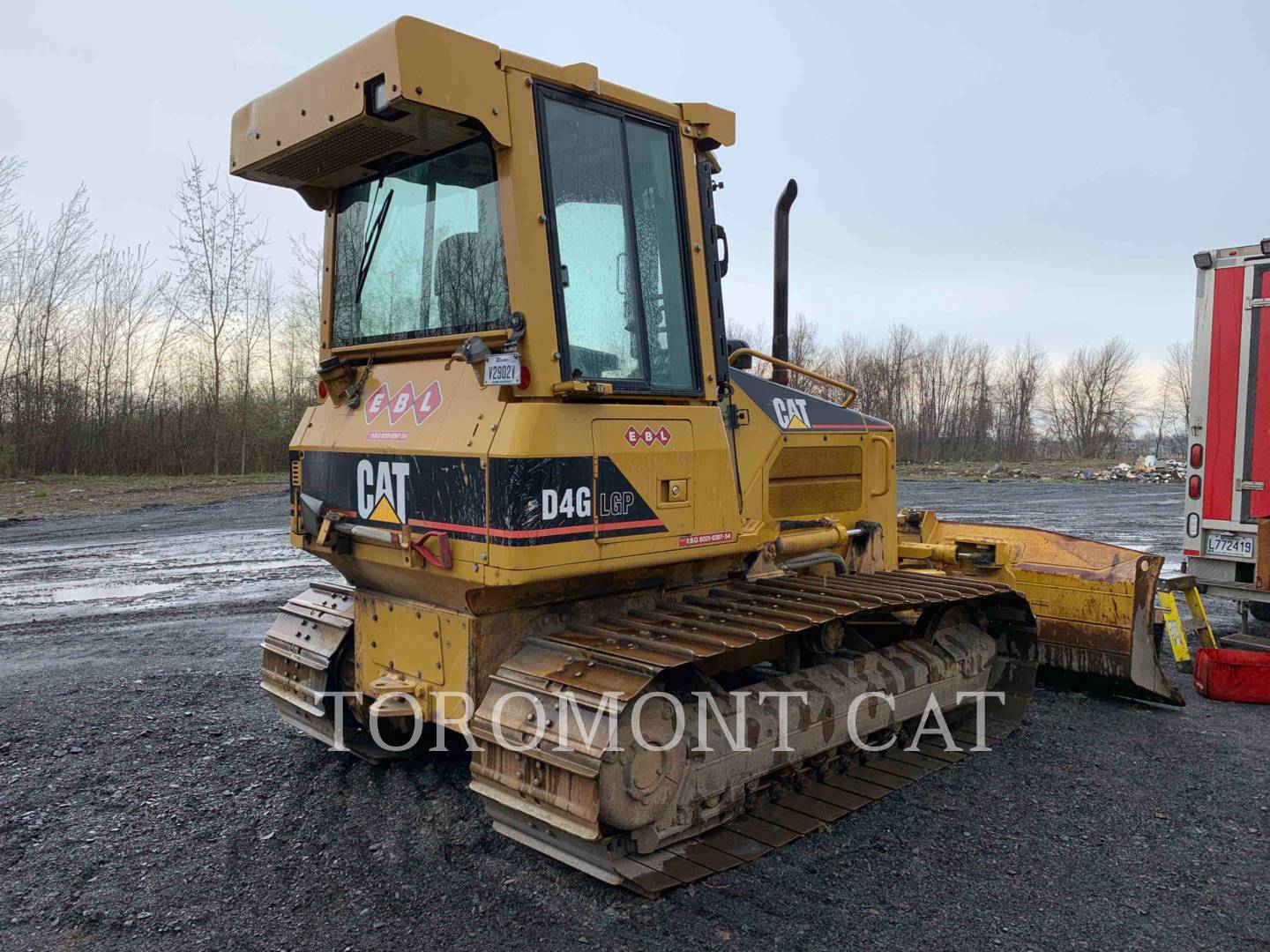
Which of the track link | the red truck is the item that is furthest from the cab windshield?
the red truck

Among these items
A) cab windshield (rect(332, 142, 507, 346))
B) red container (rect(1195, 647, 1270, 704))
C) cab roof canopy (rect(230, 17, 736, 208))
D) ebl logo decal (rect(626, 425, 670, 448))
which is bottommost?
red container (rect(1195, 647, 1270, 704))

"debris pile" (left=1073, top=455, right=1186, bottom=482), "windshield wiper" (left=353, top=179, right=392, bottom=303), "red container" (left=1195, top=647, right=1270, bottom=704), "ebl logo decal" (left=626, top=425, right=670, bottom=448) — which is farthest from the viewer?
"debris pile" (left=1073, top=455, right=1186, bottom=482)

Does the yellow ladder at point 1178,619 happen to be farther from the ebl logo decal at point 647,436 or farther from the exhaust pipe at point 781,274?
the ebl logo decal at point 647,436

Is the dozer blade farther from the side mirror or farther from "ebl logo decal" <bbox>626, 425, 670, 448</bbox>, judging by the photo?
"ebl logo decal" <bbox>626, 425, 670, 448</bbox>

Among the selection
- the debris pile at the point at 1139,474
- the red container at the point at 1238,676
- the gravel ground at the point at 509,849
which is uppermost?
the debris pile at the point at 1139,474

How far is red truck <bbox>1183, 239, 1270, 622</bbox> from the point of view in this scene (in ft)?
23.3

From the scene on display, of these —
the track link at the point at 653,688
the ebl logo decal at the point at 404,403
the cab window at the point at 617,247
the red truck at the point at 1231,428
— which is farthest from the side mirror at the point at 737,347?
the red truck at the point at 1231,428

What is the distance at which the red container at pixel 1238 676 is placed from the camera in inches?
233

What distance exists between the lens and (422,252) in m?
3.96

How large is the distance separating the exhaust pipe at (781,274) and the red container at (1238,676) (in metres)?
3.50

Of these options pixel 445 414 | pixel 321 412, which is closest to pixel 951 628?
pixel 445 414

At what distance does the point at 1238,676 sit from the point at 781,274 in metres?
3.99

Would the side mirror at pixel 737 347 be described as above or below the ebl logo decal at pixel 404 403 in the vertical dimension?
above

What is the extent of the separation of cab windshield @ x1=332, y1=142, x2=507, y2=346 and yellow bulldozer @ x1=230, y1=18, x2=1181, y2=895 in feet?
0.05
